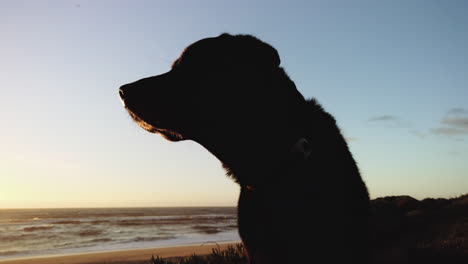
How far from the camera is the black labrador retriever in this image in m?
2.05

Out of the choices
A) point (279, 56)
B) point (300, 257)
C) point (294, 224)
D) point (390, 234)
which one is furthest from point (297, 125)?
point (390, 234)

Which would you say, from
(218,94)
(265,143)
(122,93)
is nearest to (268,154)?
(265,143)

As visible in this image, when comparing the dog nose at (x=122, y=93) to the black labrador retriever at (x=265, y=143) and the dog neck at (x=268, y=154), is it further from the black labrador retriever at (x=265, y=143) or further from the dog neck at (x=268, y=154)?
Answer: the dog neck at (x=268, y=154)

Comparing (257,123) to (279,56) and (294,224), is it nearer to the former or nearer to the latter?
(279,56)

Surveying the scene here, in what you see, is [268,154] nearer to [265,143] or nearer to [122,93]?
[265,143]

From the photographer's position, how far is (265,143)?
2055 mm

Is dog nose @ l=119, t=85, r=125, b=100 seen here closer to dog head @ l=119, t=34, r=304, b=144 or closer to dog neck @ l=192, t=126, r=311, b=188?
dog head @ l=119, t=34, r=304, b=144

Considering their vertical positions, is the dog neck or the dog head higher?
the dog head

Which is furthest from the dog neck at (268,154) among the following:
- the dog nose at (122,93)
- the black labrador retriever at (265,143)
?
the dog nose at (122,93)

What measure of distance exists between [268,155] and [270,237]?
496mm

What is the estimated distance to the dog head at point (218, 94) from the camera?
2111mm

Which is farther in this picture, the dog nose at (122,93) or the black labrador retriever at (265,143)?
the dog nose at (122,93)

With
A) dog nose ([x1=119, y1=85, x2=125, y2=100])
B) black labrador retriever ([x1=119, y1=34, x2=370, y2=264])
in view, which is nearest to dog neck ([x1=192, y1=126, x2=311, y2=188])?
black labrador retriever ([x1=119, y1=34, x2=370, y2=264])

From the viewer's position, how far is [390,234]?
33.0ft
